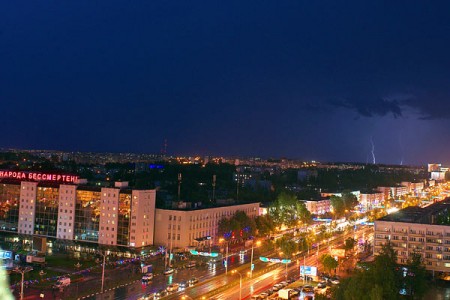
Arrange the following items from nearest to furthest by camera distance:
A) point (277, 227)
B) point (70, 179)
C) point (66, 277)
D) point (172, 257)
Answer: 1. point (66, 277)
2. point (172, 257)
3. point (70, 179)
4. point (277, 227)

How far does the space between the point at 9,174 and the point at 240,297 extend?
2493 centimetres

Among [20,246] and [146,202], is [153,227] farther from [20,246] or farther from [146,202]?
[20,246]

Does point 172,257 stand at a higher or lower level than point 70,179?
lower

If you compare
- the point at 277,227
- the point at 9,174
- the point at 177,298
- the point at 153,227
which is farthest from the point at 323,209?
the point at 177,298

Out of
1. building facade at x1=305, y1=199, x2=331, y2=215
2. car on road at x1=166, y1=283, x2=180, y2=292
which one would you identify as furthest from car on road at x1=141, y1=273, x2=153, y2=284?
building facade at x1=305, y1=199, x2=331, y2=215

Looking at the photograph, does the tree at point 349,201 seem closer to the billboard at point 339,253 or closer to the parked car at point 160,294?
the billboard at point 339,253

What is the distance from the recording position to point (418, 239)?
3105cm

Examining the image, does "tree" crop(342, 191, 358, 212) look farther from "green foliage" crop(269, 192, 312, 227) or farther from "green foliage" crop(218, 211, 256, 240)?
"green foliage" crop(218, 211, 256, 240)

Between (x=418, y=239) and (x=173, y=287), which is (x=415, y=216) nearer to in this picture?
(x=418, y=239)

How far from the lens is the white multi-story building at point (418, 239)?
30.1 meters

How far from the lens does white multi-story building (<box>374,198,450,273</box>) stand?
98.7 ft

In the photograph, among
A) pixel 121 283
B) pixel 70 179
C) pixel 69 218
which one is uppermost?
pixel 70 179

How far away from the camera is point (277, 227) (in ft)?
144

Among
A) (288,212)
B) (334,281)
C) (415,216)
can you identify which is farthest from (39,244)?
(415,216)
